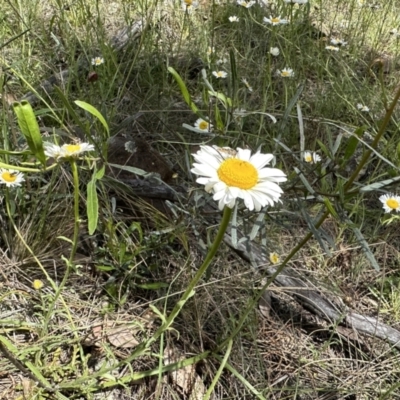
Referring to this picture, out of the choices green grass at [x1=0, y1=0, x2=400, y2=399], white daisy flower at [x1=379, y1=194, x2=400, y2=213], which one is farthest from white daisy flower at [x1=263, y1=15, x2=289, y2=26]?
white daisy flower at [x1=379, y1=194, x2=400, y2=213]

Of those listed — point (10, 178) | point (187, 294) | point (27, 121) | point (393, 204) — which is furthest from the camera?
point (393, 204)

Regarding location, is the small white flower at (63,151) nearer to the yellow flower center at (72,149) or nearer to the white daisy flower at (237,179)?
the yellow flower center at (72,149)

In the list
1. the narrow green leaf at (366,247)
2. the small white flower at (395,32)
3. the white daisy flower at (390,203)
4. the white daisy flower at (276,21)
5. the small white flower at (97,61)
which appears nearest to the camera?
the narrow green leaf at (366,247)

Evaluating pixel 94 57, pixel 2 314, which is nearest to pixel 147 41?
pixel 94 57

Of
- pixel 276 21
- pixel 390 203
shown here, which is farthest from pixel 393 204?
pixel 276 21

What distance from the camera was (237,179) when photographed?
701mm

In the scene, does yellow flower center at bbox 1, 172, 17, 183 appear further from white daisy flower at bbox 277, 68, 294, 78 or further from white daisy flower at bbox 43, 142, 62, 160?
white daisy flower at bbox 277, 68, 294, 78

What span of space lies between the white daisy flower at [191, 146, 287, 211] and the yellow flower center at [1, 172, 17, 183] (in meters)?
0.56

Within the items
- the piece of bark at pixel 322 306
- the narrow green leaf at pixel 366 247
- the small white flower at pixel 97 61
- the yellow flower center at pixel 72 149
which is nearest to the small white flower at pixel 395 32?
the small white flower at pixel 97 61

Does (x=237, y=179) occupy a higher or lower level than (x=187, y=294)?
higher

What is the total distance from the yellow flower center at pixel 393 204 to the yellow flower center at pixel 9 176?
1.02m

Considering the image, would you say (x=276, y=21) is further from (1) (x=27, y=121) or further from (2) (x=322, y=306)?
(1) (x=27, y=121)

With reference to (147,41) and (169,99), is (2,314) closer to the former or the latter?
(169,99)

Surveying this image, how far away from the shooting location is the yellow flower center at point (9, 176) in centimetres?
111
